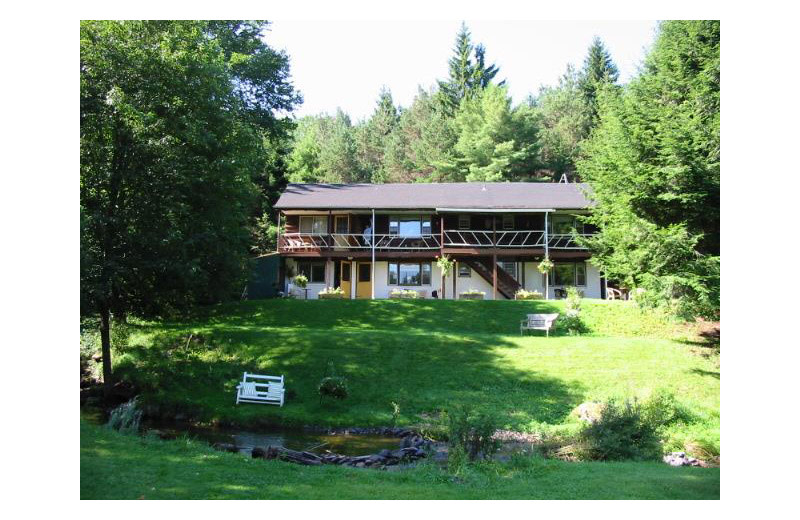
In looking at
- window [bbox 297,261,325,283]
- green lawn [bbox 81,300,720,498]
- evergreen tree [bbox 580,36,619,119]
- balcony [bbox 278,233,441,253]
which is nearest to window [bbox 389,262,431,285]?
balcony [bbox 278,233,441,253]

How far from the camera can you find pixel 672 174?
17141mm

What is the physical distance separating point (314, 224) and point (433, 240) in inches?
244

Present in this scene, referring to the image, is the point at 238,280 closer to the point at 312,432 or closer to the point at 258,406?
the point at 258,406

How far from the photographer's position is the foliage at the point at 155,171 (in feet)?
47.4

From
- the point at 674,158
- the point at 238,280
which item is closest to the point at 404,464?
the point at 238,280

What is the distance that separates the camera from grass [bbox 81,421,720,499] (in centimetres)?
803

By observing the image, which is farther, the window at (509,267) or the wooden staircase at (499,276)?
the window at (509,267)

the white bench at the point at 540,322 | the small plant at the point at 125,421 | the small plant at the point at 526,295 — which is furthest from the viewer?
the small plant at the point at 526,295

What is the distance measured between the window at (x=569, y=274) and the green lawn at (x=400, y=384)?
21.2 ft

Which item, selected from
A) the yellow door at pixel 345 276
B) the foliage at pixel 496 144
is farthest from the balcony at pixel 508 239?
the foliage at pixel 496 144

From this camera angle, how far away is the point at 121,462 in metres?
9.04

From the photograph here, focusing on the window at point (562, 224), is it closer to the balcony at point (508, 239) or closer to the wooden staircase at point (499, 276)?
the balcony at point (508, 239)

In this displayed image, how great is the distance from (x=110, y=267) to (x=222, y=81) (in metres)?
7.12

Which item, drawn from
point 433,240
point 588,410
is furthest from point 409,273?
point 588,410
